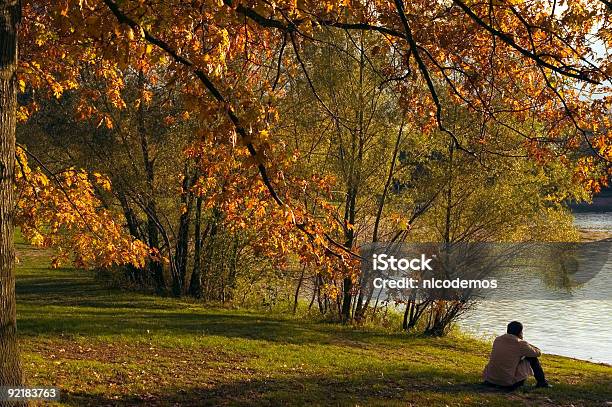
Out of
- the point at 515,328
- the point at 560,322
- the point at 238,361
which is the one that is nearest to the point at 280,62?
the point at 515,328

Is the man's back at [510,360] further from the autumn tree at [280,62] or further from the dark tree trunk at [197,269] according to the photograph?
the dark tree trunk at [197,269]

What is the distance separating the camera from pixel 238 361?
1359cm

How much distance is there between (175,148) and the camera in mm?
22594

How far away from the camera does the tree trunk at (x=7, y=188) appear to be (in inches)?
262

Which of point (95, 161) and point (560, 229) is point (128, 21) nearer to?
point (95, 161)

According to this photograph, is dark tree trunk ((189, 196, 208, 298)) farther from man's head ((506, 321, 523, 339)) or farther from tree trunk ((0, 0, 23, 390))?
tree trunk ((0, 0, 23, 390))

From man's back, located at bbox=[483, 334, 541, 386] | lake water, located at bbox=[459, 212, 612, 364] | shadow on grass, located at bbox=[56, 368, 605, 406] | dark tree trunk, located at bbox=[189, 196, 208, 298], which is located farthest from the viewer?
dark tree trunk, located at bbox=[189, 196, 208, 298]

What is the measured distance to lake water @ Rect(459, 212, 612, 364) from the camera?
22.0 m

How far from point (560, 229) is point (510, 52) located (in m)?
13.1

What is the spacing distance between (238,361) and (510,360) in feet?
16.7

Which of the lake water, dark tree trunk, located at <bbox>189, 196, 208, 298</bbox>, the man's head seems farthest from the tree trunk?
the lake water

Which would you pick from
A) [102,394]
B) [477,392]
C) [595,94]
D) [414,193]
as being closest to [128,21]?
[102,394]

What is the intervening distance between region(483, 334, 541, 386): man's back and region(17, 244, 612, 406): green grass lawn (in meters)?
0.26

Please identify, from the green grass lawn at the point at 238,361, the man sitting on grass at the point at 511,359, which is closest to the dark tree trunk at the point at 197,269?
the green grass lawn at the point at 238,361
